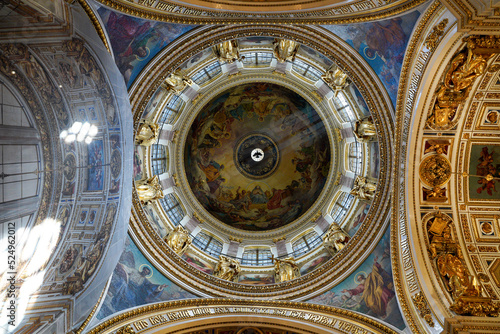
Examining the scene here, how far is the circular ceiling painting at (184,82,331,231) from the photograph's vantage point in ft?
72.3

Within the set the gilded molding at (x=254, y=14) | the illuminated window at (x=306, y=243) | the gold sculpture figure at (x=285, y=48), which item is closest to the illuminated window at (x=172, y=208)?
the illuminated window at (x=306, y=243)

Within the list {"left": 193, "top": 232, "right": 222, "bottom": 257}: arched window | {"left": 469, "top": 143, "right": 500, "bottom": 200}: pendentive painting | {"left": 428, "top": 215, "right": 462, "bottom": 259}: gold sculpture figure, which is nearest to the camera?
{"left": 428, "top": 215, "right": 462, "bottom": 259}: gold sculpture figure

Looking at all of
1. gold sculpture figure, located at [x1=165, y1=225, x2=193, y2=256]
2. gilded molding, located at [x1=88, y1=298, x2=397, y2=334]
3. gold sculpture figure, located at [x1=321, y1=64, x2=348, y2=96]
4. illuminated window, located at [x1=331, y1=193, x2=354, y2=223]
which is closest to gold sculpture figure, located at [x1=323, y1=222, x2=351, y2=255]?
illuminated window, located at [x1=331, y1=193, x2=354, y2=223]

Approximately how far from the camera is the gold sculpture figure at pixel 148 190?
51.3 feet

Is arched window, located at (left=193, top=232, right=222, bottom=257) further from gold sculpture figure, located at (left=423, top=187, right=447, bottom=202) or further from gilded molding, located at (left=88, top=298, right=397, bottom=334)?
gold sculpture figure, located at (left=423, top=187, right=447, bottom=202)

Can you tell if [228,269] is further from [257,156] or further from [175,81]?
[175,81]

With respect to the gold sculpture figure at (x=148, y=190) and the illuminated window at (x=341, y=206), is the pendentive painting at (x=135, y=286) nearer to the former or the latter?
the gold sculpture figure at (x=148, y=190)

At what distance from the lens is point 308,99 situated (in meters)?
20.3

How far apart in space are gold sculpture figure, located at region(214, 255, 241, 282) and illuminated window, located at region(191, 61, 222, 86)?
10177mm

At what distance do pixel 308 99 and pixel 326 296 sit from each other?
11.8m

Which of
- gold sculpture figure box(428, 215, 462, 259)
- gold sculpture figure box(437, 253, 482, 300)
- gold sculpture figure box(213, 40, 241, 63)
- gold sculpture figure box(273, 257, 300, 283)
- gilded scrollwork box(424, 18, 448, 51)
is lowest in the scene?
gold sculpture figure box(437, 253, 482, 300)

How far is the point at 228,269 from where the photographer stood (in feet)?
55.3

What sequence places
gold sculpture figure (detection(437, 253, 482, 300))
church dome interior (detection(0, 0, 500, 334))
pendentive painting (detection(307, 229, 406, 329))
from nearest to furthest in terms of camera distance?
church dome interior (detection(0, 0, 500, 334)) < gold sculpture figure (detection(437, 253, 482, 300)) < pendentive painting (detection(307, 229, 406, 329))

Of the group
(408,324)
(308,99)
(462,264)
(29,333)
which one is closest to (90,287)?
(29,333)
